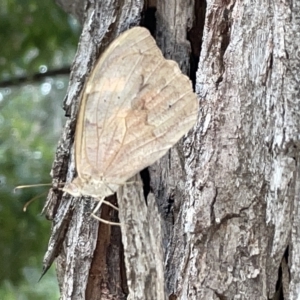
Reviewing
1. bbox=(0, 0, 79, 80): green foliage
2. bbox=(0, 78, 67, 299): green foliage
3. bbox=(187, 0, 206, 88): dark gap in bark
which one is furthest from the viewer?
bbox=(0, 0, 79, 80): green foliage

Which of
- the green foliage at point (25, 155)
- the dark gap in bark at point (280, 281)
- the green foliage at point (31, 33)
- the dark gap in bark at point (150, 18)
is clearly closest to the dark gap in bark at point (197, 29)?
the dark gap in bark at point (150, 18)

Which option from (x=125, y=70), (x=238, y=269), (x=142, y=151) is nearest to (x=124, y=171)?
(x=142, y=151)

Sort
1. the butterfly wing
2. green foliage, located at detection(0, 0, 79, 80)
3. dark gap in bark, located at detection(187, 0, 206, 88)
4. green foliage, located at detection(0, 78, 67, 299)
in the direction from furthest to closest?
green foliage, located at detection(0, 0, 79, 80) → green foliage, located at detection(0, 78, 67, 299) → dark gap in bark, located at detection(187, 0, 206, 88) → the butterfly wing

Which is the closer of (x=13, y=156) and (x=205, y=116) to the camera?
(x=205, y=116)

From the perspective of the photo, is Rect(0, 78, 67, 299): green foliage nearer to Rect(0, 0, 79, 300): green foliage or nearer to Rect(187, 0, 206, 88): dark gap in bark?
Rect(0, 0, 79, 300): green foliage

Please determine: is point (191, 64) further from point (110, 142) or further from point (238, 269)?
point (238, 269)

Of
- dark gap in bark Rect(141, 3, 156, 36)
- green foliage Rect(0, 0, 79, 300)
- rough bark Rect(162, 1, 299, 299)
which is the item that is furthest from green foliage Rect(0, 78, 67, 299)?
rough bark Rect(162, 1, 299, 299)
